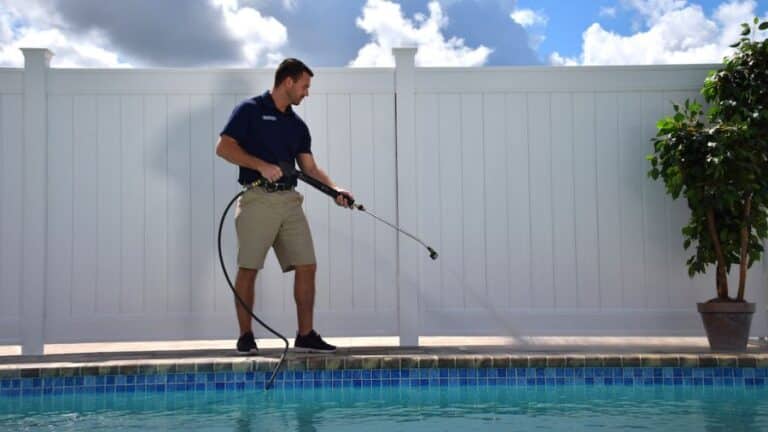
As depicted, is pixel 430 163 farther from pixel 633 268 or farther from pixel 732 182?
pixel 732 182

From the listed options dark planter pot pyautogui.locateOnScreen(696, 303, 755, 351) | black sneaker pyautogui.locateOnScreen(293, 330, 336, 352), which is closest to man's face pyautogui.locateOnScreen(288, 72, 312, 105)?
black sneaker pyautogui.locateOnScreen(293, 330, 336, 352)

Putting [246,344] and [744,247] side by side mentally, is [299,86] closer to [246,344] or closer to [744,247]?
[246,344]

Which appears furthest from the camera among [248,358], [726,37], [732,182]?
[726,37]

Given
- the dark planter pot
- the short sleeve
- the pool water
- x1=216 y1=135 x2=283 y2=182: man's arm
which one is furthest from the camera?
the dark planter pot

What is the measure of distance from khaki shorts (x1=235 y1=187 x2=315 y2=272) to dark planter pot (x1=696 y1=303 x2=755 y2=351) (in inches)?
75.0

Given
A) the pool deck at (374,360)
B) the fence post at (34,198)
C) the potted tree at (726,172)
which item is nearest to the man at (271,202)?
the pool deck at (374,360)

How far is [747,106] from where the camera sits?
3.80 meters

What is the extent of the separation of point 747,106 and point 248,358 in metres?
2.65

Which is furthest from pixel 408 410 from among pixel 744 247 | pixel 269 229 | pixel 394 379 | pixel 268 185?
pixel 744 247

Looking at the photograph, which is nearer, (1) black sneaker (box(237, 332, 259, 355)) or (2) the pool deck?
(2) the pool deck

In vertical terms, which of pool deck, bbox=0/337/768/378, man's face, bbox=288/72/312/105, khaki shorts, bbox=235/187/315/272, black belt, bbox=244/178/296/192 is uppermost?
man's face, bbox=288/72/312/105

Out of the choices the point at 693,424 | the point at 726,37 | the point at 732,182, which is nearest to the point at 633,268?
the point at 732,182

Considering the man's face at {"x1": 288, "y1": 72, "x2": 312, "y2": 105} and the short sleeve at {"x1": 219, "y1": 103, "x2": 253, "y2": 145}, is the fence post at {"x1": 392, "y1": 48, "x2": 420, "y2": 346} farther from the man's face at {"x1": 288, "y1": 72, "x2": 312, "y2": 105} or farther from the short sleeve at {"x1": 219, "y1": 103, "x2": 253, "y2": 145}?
the short sleeve at {"x1": 219, "y1": 103, "x2": 253, "y2": 145}

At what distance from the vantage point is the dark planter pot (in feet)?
11.8
